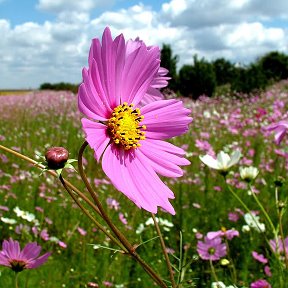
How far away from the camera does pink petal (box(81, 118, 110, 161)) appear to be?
450mm

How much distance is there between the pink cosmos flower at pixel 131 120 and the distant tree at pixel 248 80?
10.2m

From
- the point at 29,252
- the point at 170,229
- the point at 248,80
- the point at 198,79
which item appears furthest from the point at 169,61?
the point at 29,252

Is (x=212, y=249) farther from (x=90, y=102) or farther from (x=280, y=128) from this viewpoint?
(x=90, y=102)

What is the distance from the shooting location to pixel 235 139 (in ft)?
14.2

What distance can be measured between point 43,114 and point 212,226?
5047mm

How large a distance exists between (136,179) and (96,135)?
71mm

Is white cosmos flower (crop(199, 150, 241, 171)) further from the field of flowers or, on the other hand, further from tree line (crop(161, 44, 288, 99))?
tree line (crop(161, 44, 288, 99))

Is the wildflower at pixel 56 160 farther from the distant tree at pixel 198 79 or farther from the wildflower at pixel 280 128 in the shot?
the distant tree at pixel 198 79

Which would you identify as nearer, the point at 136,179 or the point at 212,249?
the point at 136,179

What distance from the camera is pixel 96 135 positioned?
0.49 m

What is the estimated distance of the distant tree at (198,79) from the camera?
11.9m

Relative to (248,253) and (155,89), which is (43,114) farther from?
(155,89)

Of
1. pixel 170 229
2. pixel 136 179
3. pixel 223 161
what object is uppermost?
pixel 136 179

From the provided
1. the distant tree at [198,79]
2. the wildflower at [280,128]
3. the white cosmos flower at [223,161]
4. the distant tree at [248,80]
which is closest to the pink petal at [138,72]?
the wildflower at [280,128]
